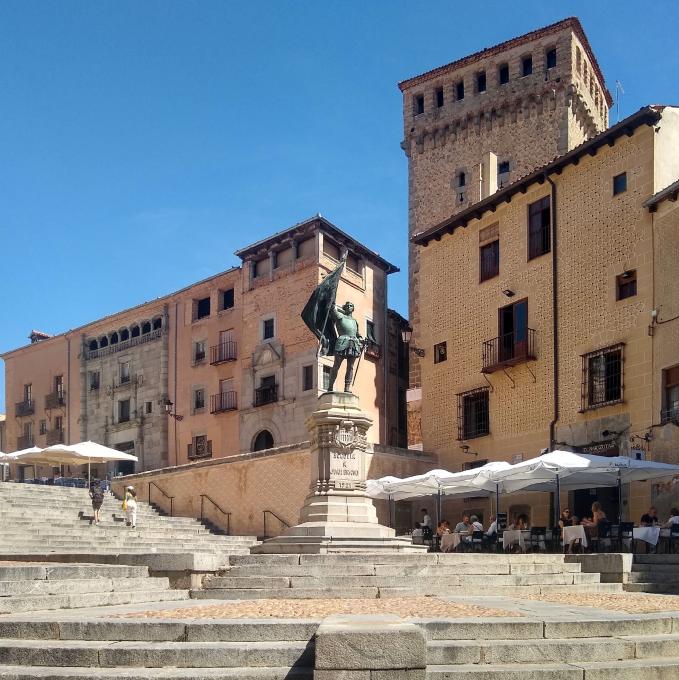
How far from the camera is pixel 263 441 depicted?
3912cm

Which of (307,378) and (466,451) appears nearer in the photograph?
(466,451)

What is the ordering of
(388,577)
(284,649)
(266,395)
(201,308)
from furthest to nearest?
(201,308), (266,395), (388,577), (284,649)

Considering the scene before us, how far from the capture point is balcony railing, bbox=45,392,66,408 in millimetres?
47841

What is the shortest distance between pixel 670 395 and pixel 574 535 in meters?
6.50

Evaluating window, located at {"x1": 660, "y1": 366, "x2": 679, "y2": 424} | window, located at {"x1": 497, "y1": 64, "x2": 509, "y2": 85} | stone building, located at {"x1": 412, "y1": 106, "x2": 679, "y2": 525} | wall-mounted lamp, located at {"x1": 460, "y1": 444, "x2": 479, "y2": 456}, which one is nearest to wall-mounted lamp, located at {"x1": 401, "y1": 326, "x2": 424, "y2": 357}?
stone building, located at {"x1": 412, "y1": 106, "x2": 679, "y2": 525}

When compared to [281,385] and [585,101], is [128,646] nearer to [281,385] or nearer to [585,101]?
[281,385]

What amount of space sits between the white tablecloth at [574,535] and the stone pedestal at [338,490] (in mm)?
4132

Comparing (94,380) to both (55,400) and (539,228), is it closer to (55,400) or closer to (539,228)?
(55,400)

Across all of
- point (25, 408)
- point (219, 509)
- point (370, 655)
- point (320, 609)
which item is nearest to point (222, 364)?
point (219, 509)

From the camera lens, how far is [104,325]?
4709cm

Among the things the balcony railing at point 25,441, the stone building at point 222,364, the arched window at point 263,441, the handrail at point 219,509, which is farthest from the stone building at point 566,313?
the balcony railing at point 25,441

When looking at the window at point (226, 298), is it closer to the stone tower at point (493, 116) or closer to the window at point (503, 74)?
the stone tower at point (493, 116)

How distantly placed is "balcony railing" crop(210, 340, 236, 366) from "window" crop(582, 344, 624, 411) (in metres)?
18.2

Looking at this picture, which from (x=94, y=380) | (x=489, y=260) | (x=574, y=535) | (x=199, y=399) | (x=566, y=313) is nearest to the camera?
(x=574, y=535)
